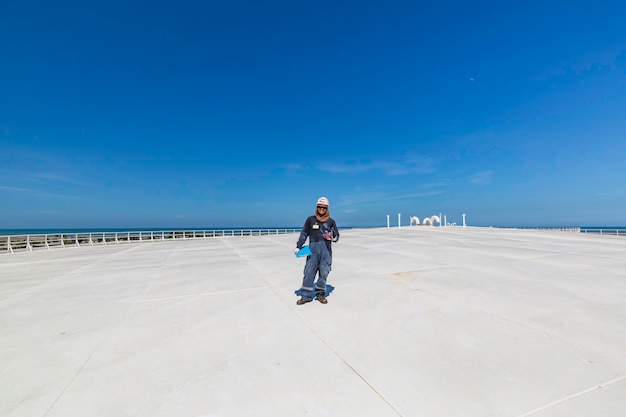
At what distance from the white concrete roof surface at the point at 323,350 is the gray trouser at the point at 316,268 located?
11.2 inches

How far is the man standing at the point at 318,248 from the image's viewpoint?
4684 mm

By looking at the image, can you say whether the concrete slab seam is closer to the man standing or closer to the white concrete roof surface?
the white concrete roof surface

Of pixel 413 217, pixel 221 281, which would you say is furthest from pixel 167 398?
pixel 413 217

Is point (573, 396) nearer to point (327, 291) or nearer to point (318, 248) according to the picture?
point (318, 248)

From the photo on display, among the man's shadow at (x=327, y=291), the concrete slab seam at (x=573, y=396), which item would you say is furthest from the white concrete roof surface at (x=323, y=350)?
the man's shadow at (x=327, y=291)

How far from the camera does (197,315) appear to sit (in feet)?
13.5

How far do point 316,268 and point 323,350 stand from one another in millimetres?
1942

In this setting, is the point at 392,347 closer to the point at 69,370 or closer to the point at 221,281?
the point at 69,370

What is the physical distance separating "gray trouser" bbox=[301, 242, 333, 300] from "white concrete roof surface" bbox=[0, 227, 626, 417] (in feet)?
0.94

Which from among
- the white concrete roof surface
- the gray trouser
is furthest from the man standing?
the white concrete roof surface

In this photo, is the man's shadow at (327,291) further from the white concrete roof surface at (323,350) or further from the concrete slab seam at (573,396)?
the concrete slab seam at (573,396)

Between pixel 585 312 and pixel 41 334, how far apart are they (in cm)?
743

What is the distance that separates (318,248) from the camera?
15.6ft

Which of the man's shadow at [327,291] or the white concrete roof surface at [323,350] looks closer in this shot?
the white concrete roof surface at [323,350]
